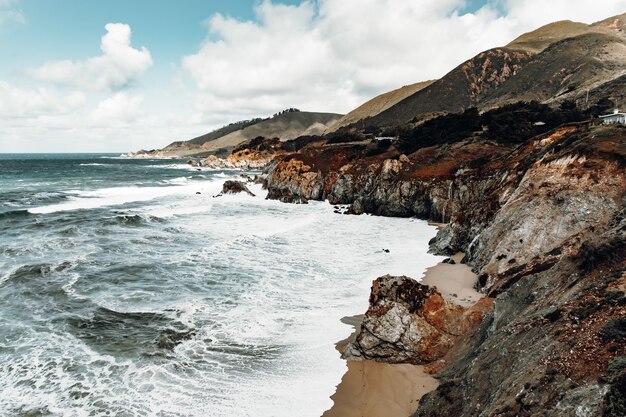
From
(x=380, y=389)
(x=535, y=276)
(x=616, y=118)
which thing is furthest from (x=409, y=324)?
(x=616, y=118)

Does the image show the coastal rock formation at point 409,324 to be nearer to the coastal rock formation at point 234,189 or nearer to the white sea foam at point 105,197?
the white sea foam at point 105,197

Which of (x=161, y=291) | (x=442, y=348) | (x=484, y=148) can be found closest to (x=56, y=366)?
(x=161, y=291)

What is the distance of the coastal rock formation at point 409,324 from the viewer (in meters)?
12.8

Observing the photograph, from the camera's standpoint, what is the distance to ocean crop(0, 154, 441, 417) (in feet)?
38.2

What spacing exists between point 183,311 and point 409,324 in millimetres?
10333

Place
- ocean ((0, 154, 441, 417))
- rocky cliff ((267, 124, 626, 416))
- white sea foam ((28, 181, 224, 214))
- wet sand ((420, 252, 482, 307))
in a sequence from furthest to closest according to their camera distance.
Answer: white sea foam ((28, 181, 224, 214)) → wet sand ((420, 252, 482, 307)) → ocean ((0, 154, 441, 417)) → rocky cliff ((267, 124, 626, 416))

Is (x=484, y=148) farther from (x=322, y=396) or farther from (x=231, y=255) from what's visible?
(x=322, y=396)

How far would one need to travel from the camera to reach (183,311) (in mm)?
17781

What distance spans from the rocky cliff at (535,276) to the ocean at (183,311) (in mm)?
3312

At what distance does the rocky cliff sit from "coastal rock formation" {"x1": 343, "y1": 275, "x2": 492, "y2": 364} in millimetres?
59

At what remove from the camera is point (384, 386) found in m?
11.6

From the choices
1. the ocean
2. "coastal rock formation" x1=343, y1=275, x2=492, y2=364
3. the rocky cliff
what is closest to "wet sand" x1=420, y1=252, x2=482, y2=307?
the rocky cliff

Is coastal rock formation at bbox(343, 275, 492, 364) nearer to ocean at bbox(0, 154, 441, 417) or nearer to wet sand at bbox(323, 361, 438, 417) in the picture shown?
wet sand at bbox(323, 361, 438, 417)

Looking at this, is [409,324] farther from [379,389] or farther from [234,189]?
[234,189]
